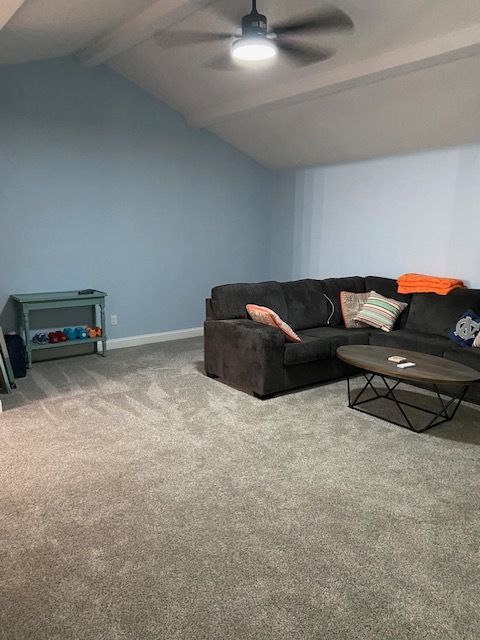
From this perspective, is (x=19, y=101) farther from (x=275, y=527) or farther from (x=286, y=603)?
(x=286, y=603)

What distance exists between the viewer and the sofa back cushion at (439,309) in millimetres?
4230

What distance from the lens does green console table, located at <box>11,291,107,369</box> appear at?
14.4 ft

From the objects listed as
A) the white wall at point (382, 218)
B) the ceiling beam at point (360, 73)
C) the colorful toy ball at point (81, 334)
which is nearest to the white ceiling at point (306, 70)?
the ceiling beam at point (360, 73)

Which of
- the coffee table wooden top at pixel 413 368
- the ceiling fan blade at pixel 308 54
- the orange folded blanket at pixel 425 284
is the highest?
the ceiling fan blade at pixel 308 54

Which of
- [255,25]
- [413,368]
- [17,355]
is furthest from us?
[17,355]

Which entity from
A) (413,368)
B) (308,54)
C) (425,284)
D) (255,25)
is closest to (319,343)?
(413,368)

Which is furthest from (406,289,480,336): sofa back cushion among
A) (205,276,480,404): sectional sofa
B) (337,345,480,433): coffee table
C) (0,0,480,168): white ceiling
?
(0,0,480,168): white ceiling

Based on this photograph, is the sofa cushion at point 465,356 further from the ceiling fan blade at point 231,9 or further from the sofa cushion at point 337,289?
the ceiling fan blade at point 231,9

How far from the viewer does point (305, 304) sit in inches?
Result: 182

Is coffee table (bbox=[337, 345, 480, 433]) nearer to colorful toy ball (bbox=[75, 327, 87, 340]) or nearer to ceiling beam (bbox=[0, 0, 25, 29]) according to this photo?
colorful toy ball (bbox=[75, 327, 87, 340])

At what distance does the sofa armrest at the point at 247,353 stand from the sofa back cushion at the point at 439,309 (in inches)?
61.2

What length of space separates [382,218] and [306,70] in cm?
187

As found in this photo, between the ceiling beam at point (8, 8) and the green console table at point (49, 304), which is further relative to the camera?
the green console table at point (49, 304)

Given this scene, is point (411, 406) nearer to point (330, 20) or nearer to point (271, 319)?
point (271, 319)
